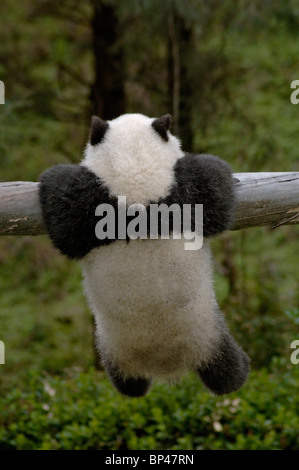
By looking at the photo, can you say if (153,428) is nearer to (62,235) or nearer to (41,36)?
(62,235)

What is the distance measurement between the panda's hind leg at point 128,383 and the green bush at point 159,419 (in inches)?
60.7

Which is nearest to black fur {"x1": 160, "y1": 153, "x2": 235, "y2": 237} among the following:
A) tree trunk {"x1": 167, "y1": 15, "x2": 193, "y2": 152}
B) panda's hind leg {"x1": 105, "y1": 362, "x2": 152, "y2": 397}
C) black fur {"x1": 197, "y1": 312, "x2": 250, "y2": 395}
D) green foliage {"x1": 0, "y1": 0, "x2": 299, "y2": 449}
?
black fur {"x1": 197, "y1": 312, "x2": 250, "y2": 395}

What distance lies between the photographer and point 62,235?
2.10m

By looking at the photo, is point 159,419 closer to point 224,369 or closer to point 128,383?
point 128,383

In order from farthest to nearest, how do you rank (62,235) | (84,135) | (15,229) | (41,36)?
(41,36), (84,135), (15,229), (62,235)

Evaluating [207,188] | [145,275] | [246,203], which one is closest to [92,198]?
[145,275]

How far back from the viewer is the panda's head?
80.7 inches

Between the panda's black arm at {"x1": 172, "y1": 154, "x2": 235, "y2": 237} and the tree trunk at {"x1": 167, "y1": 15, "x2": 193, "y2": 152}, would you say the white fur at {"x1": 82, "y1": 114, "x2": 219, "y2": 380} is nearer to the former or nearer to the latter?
the panda's black arm at {"x1": 172, "y1": 154, "x2": 235, "y2": 237}

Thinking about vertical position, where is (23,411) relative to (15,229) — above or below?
below

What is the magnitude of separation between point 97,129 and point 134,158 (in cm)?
18

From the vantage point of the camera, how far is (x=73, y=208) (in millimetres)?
2086

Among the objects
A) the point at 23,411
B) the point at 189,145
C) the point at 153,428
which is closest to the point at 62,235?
the point at 153,428
